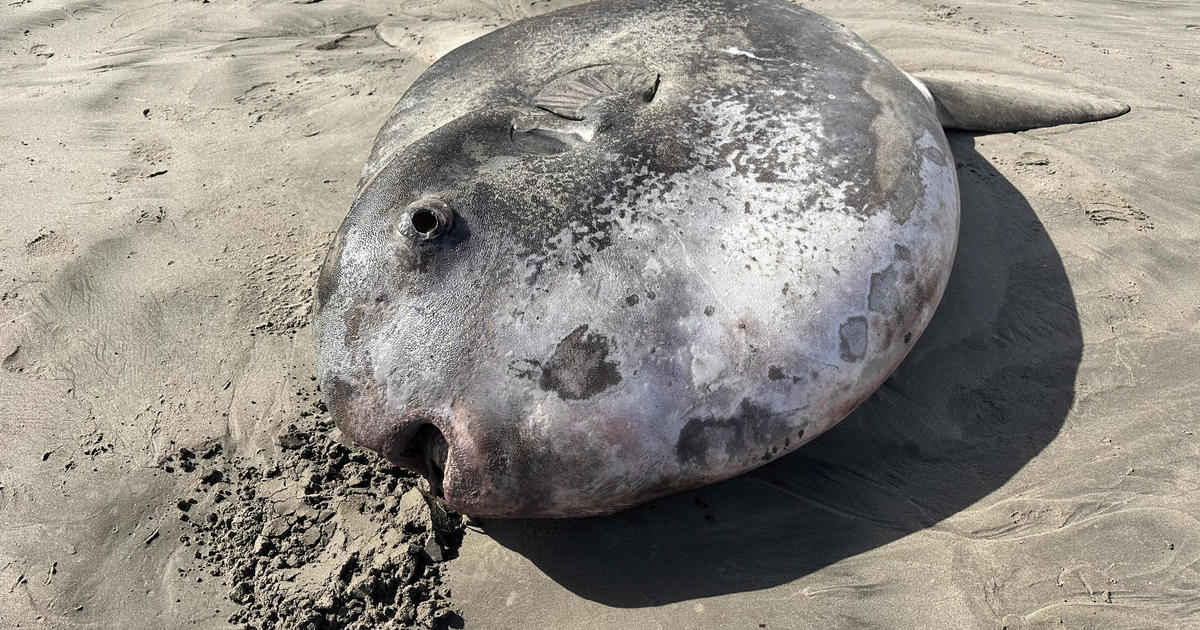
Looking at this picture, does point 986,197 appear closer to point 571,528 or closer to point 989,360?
point 989,360

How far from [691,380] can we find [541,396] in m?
0.35

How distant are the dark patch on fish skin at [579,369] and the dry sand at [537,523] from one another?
544mm

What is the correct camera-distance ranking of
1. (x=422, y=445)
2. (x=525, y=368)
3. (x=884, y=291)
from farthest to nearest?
(x=884, y=291) < (x=422, y=445) < (x=525, y=368)

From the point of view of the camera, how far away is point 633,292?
1.84 metres

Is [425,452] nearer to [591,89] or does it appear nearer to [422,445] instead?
[422,445]

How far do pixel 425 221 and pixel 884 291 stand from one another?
118cm

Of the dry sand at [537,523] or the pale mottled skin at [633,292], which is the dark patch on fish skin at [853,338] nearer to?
the pale mottled skin at [633,292]

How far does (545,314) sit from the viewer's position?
180 centimetres

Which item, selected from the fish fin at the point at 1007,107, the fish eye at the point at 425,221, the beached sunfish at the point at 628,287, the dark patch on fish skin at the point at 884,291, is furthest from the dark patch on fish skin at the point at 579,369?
the fish fin at the point at 1007,107

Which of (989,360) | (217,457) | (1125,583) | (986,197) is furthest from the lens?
(986,197)

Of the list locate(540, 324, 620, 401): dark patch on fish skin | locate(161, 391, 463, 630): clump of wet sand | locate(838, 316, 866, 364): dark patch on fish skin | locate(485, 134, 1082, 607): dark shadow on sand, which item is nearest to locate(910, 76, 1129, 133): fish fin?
locate(485, 134, 1082, 607): dark shadow on sand

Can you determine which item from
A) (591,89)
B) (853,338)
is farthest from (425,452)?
(591,89)

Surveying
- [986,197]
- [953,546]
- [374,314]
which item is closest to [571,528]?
[374,314]

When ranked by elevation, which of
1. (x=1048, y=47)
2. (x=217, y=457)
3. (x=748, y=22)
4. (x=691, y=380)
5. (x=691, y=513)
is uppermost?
(x=748, y=22)
